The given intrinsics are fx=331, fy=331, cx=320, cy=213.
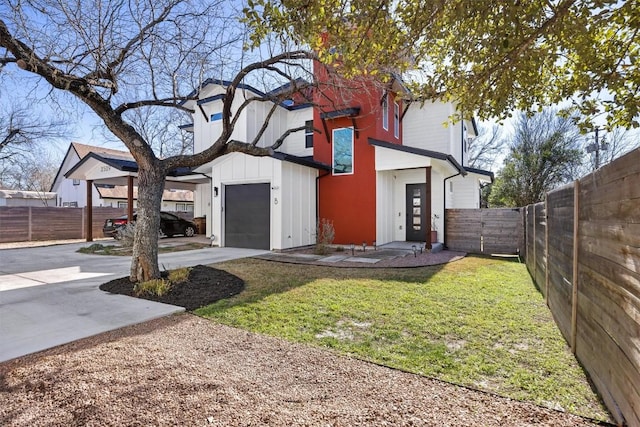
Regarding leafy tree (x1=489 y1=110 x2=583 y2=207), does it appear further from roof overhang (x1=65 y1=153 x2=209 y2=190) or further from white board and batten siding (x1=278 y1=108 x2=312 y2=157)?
roof overhang (x1=65 y1=153 x2=209 y2=190)

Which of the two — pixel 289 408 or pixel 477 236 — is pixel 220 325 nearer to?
pixel 289 408

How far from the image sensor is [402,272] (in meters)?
7.58

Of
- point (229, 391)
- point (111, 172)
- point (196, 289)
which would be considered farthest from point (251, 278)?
point (111, 172)

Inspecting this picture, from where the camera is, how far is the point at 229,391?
8.75 feet

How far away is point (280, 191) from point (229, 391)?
874 centimetres

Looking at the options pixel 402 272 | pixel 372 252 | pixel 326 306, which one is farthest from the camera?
pixel 372 252

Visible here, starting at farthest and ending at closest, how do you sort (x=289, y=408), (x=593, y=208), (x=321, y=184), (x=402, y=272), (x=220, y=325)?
1. (x=321, y=184)
2. (x=402, y=272)
3. (x=220, y=325)
4. (x=593, y=208)
5. (x=289, y=408)

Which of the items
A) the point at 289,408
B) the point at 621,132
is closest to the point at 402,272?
the point at 289,408

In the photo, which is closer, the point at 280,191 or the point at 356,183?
the point at 280,191

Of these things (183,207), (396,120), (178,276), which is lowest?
(178,276)

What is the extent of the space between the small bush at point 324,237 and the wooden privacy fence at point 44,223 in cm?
1276

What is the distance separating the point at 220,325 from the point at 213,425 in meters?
2.05

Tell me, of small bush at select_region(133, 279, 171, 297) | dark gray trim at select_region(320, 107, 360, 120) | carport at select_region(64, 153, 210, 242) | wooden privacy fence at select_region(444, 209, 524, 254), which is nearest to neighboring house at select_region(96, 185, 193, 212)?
carport at select_region(64, 153, 210, 242)

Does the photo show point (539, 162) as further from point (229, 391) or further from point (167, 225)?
point (229, 391)
